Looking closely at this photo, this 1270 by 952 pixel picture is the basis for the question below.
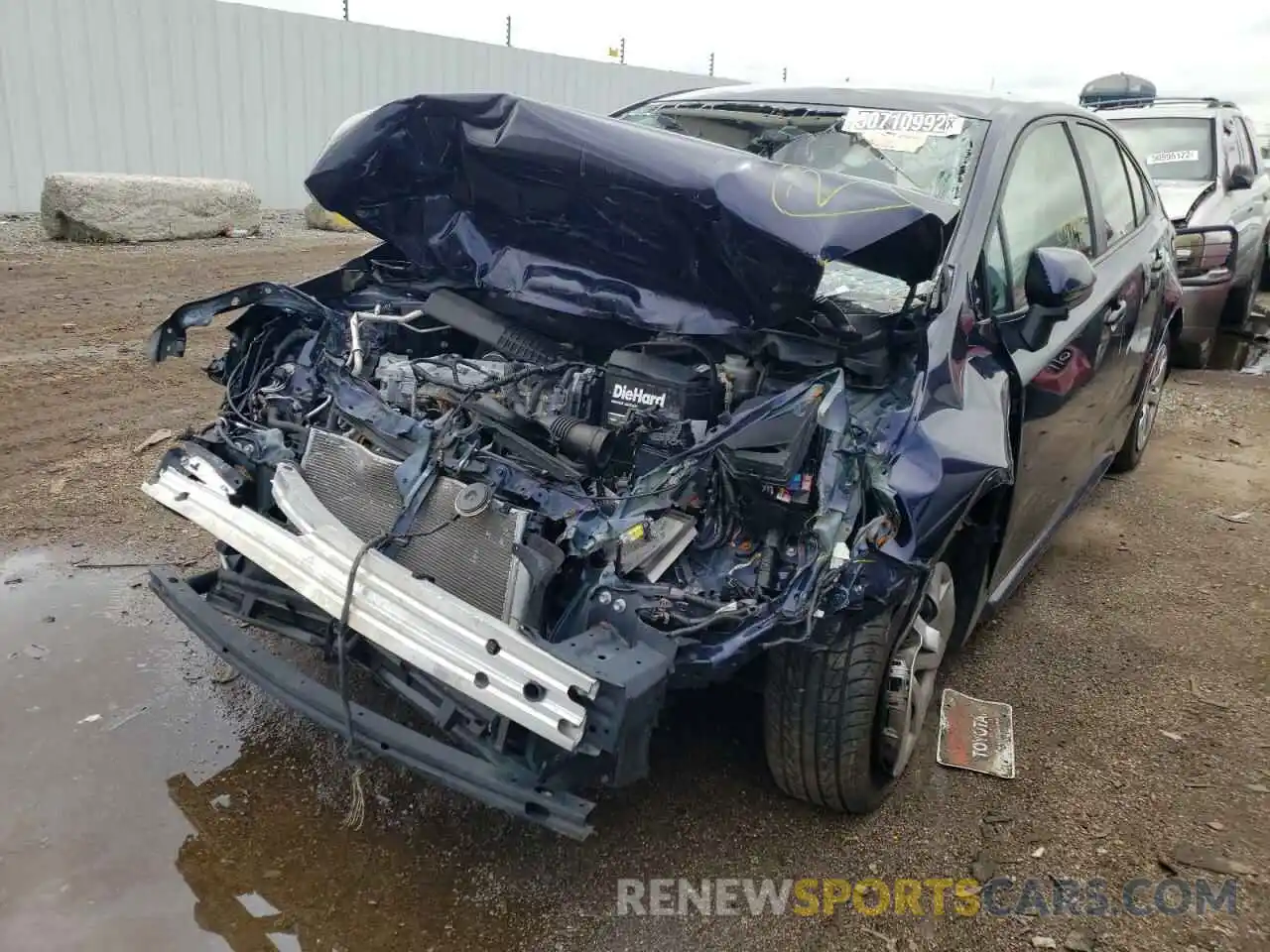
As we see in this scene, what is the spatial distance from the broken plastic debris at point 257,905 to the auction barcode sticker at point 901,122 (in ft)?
9.79

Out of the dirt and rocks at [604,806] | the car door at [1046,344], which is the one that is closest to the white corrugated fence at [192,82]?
the car door at [1046,344]

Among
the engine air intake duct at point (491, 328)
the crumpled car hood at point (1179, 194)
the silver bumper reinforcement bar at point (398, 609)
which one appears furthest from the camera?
the crumpled car hood at point (1179, 194)

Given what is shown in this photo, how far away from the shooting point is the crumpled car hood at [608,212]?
2543mm

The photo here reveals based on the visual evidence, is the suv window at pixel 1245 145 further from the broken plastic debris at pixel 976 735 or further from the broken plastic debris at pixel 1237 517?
the broken plastic debris at pixel 976 735

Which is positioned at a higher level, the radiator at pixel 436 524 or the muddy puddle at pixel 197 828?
the radiator at pixel 436 524

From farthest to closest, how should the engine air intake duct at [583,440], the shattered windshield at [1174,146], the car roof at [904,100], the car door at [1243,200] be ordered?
the shattered windshield at [1174,146] < the car door at [1243,200] < the car roof at [904,100] < the engine air intake duct at [583,440]

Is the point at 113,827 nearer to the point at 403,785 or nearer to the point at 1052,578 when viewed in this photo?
the point at 403,785

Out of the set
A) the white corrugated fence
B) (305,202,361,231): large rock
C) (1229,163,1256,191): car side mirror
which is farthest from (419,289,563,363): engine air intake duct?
(305,202,361,231): large rock

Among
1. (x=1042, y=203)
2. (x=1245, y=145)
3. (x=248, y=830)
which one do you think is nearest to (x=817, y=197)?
(x=1042, y=203)

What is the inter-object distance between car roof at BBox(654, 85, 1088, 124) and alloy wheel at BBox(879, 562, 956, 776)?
5.31ft

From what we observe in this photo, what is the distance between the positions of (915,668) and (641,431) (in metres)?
1.03

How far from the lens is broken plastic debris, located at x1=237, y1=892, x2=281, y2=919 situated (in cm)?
236

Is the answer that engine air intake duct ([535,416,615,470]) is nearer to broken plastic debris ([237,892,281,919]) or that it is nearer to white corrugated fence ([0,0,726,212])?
broken plastic debris ([237,892,281,919])

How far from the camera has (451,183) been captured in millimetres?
3211
